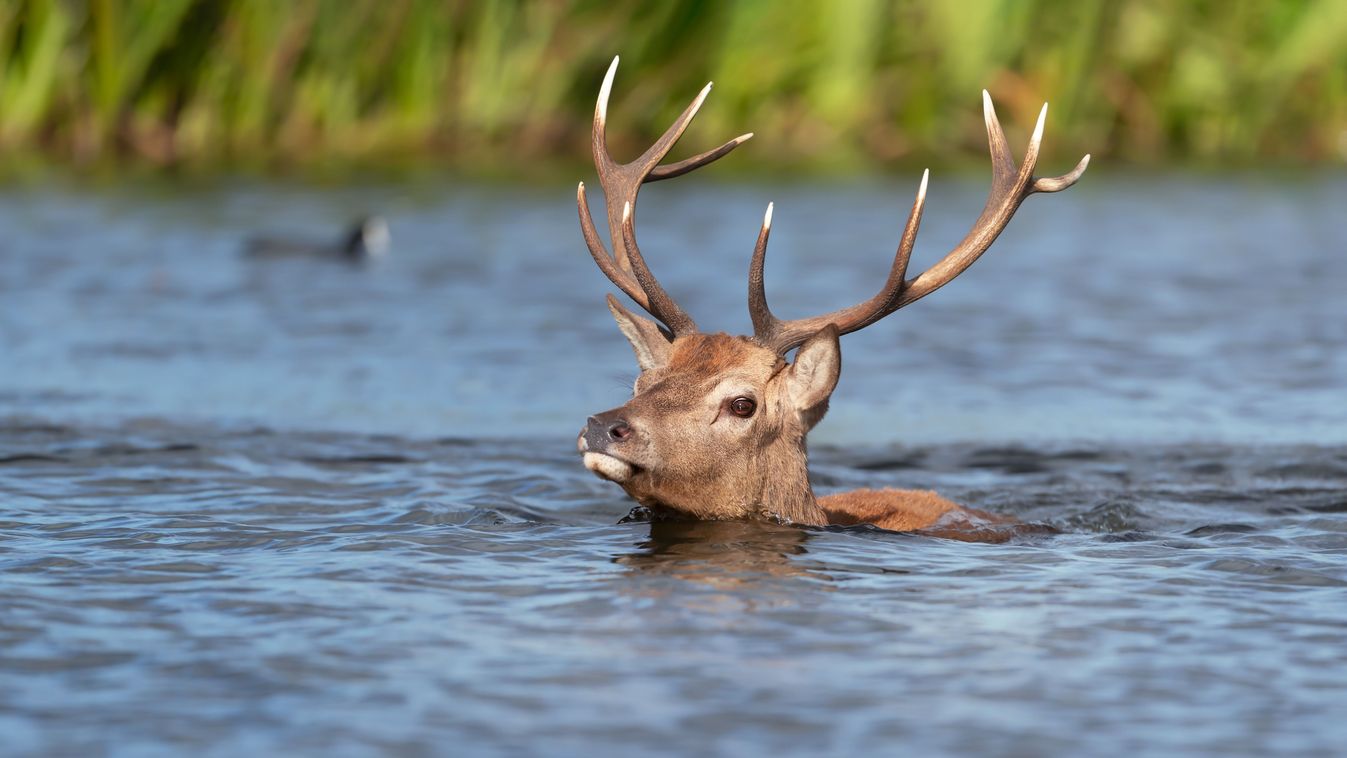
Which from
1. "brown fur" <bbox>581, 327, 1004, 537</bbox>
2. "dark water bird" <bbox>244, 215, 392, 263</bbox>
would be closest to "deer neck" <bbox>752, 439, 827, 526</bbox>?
"brown fur" <bbox>581, 327, 1004, 537</bbox>

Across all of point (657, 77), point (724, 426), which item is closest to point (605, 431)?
point (724, 426)

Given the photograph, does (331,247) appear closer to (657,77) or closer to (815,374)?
(657,77)

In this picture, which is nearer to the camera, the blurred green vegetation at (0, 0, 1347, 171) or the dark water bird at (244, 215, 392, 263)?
the dark water bird at (244, 215, 392, 263)

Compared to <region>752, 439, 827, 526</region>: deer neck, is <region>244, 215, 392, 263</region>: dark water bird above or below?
above

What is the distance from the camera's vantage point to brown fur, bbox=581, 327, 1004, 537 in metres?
7.36

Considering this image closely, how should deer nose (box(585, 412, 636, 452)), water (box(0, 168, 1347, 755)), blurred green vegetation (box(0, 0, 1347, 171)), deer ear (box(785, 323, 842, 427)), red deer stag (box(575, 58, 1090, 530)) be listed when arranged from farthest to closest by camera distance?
blurred green vegetation (box(0, 0, 1347, 171)) → deer ear (box(785, 323, 842, 427)) → red deer stag (box(575, 58, 1090, 530)) → deer nose (box(585, 412, 636, 452)) → water (box(0, 168, 1347, 755))

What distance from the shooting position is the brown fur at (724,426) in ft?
24.2

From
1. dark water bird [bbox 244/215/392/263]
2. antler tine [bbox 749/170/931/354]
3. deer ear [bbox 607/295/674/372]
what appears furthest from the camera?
dark water bird [bbox 244/215/392/263]

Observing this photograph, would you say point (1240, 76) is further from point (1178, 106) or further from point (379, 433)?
point (379, 433)

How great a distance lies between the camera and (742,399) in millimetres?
7629

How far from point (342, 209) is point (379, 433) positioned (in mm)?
11671

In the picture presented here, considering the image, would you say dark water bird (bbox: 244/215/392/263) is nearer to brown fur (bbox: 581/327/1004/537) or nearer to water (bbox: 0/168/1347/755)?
water (bbox: 0/168/1347/755)

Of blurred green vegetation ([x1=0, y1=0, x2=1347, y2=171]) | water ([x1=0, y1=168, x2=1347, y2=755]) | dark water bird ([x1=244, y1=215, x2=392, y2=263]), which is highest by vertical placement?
blurred green vegetation ([x1=0, y1=0, x2=1347, y2=171])

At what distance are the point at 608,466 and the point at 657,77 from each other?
1686 cm
